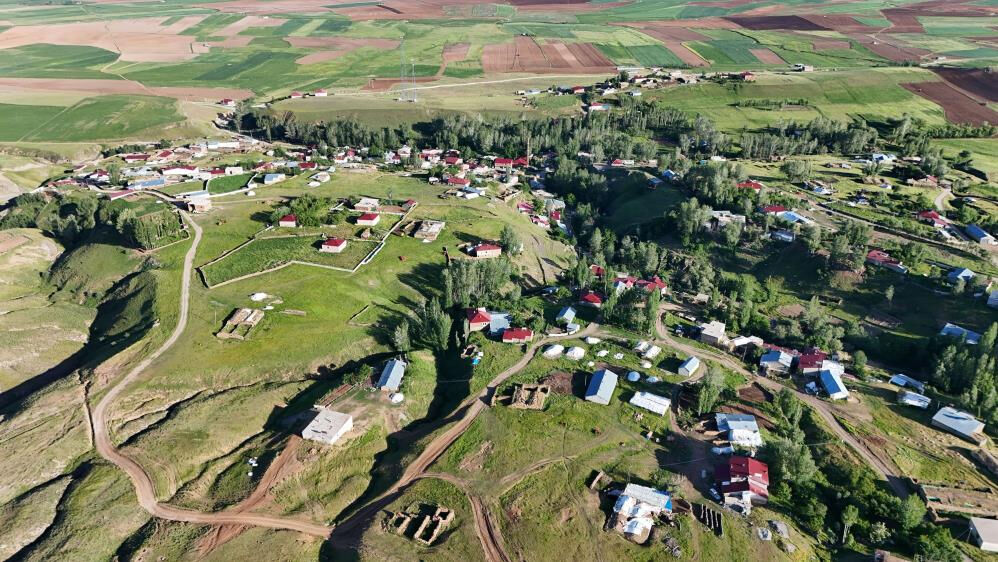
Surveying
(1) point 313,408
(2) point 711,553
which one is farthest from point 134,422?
(2) point 711,553

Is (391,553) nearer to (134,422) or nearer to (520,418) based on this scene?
(520,418)

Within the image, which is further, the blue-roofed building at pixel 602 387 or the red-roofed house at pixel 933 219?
the red-roofed house at pixel 933 219

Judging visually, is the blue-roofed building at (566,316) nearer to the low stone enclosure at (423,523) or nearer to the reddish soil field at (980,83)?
the low stone enclosure at (423,523)

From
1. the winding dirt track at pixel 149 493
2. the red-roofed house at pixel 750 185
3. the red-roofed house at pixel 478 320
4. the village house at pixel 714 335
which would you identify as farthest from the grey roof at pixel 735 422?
the red-roofed house at pixel 750 185

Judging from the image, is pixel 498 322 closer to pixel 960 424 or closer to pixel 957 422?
pixel 957 422

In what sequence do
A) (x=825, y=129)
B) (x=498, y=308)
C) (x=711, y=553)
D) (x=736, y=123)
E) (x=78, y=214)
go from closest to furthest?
(x=711, y=553), (x=498, y=308), (x=78, y=214), (x=825, y=129), (x=736, y=123)

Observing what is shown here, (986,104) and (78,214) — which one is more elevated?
(986,104)

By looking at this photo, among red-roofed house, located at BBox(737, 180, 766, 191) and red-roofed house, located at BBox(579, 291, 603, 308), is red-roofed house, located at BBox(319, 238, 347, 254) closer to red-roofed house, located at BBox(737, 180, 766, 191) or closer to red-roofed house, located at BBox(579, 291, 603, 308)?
red-roofed house, located at BBox(579, 291, 603, 308)
